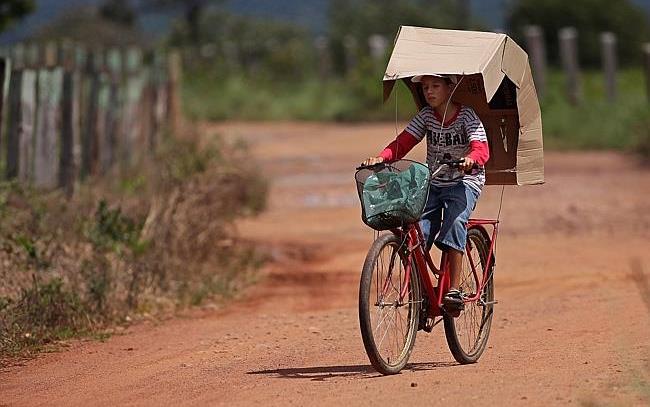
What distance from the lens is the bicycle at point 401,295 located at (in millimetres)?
7465

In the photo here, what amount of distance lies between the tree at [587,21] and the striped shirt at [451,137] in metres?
41.4

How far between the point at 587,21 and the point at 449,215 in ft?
147

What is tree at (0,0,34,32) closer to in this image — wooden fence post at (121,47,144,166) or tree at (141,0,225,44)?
wooden fence post at (121,47,144,166)

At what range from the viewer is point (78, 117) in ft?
48.9

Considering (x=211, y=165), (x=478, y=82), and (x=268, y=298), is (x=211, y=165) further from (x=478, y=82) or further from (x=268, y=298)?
(x=478, y=82)

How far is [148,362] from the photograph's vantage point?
28.4ft

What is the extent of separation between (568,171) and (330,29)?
155ft

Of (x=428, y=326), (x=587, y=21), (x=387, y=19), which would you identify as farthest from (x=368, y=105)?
(x=387, y=19)

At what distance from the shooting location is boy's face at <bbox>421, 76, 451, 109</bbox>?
7.96 m

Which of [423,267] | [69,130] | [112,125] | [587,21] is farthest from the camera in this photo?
[587,21]

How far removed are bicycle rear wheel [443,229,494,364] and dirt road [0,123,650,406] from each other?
0.11m

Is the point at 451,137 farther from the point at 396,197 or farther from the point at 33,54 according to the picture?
the point at 33,54

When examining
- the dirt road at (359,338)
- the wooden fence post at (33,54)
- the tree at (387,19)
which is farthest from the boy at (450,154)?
the tree at (387,19)

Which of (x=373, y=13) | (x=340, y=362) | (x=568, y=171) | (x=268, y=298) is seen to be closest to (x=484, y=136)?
(x=340, y=362)
